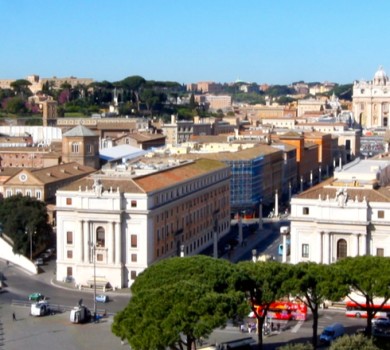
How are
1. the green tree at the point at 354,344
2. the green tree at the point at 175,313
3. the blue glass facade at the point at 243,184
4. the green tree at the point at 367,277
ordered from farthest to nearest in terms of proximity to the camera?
the blue glass facade at the point at 243,184 → the green tree at the point at 367,277 → the green tree at the point at 354,344 → the green tree at the point at 175,313

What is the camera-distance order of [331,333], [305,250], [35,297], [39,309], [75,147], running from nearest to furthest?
[331,333] → [39,309] → [35,297] → [305,250] → [75,147]

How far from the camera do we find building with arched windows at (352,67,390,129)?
114125 mm

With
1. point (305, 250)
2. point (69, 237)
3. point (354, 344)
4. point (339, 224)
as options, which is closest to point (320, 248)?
point (305, 250)

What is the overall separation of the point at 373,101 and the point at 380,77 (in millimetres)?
3869

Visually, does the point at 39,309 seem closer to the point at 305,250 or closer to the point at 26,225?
the point at 26,225

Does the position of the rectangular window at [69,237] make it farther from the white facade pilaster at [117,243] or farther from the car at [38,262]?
the car at [38,262]

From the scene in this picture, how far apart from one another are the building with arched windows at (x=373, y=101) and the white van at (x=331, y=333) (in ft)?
296

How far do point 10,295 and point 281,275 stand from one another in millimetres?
13374

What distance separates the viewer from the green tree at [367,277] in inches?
960

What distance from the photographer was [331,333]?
85.3ft

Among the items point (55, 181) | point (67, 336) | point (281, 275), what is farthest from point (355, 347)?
point (55, 181)

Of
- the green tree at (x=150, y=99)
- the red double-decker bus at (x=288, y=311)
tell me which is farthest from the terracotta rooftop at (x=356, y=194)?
the green tree at (x=150, y=99)

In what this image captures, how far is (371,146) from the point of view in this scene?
9031 centimetres

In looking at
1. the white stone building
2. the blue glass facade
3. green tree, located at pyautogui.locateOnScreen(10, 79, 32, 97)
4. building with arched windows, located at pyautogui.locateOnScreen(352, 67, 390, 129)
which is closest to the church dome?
building with arched windows, located at pyautogui.locateOnScreen(352, 67, 390, 129)
